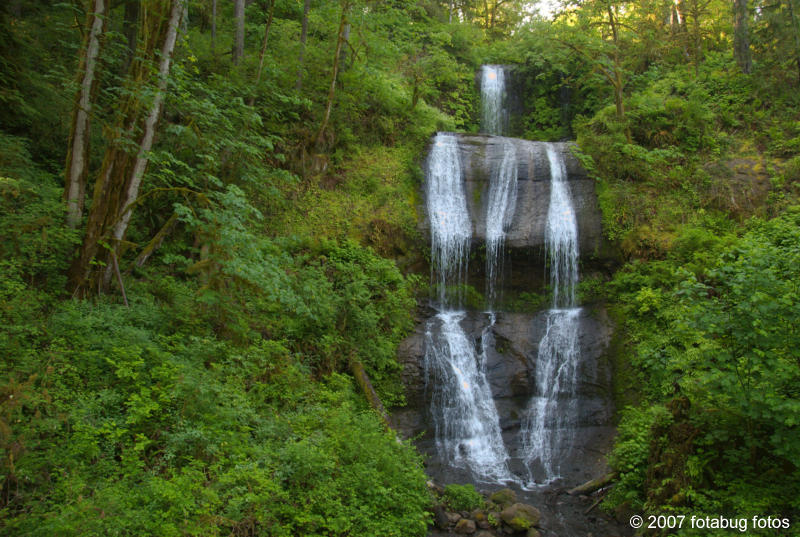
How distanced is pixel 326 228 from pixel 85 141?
5.88m

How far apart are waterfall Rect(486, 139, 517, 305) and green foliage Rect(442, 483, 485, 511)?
6.26 m

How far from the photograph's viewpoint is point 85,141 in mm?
6750

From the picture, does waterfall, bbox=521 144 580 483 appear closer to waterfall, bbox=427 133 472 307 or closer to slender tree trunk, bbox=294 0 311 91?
waterfall, bbox=427 133 472 307

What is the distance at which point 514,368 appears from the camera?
37.1 ft

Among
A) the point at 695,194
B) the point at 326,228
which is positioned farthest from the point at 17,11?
the point at 695,194

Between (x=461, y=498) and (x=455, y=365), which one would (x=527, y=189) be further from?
(x=461, y=498)

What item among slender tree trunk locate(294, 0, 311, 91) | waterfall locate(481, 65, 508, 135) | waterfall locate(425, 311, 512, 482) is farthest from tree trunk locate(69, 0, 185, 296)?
waterfall locate(481, 65, 508, 135)

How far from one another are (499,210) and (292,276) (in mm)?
7842

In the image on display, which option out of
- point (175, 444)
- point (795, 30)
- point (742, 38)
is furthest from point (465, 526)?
point (742, 38)

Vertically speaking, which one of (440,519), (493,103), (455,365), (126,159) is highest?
(493,103)

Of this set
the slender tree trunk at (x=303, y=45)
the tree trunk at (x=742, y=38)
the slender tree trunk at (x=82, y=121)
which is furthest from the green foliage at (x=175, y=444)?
the tree trunk at (x=742, y=38)

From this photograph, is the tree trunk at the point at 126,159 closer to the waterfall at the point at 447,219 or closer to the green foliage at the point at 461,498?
the green foliage at the point at 461,498

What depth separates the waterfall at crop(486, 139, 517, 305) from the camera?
43.9 feet

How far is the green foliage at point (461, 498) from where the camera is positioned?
24.2 feet
